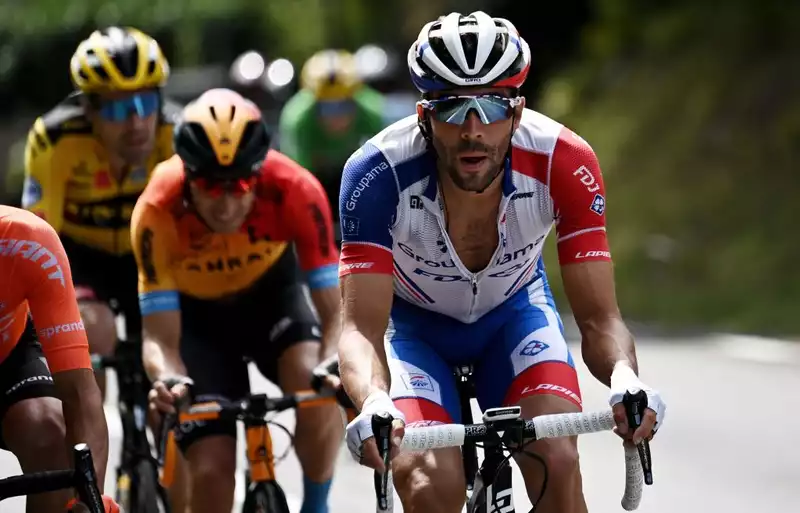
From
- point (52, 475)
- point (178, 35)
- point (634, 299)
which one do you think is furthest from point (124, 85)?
point (178, 35)

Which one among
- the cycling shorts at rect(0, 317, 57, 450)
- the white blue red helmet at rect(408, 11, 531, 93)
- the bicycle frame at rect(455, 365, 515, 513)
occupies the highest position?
the white blue red helmet at rect(408, 11, 531, 93)

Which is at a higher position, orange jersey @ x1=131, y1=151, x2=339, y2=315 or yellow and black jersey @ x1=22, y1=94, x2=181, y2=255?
yellow and black jersey @ x1=22, y1=94, x2=181, y2=255

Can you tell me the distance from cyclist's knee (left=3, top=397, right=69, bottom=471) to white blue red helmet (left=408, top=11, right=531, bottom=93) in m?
1.50

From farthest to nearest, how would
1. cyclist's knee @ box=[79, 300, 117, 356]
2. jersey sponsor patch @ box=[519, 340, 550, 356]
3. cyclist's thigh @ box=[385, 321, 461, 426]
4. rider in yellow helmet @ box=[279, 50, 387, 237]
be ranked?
rider in yellow helmet @ box=[279, 50, 387, 237] → cyclist's knee @ box=[79, 300, 117, 356] → jersey sponsor patch @ box=[519, 340, 550, 356] → cyclist's thigh @ box=[385, 321, 461, 426]

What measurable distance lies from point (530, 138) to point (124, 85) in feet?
10.8

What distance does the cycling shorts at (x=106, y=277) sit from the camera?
27.1ft

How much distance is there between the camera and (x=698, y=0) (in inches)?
811

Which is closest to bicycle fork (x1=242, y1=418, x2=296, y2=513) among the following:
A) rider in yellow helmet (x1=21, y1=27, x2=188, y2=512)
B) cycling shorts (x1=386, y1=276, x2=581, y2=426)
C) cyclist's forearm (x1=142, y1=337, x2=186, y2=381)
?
cyclist's forearm (x1=142, y1=337, x2=186, y2=381)

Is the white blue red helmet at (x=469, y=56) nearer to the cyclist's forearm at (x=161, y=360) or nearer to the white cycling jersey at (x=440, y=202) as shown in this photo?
the white cycling jersey at (x=440, y=202)

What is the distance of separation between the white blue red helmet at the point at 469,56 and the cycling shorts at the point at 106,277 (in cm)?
334

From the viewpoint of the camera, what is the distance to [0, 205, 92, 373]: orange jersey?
4.98m

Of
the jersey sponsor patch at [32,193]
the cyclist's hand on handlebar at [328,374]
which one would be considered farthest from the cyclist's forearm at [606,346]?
the jersey sponsor patch at [32,193]

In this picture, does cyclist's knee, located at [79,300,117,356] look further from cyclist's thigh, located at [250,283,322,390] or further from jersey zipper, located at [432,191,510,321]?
jersey zipper, located at [432,191,510,321]

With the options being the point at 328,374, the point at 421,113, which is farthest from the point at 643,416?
the point at 328,374
